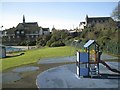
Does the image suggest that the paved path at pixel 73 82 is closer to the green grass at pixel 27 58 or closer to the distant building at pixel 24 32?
the green grass at pixel 27 58

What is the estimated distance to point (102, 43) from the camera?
3269cm

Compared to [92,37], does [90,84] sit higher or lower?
lower

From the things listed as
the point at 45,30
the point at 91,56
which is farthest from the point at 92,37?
the point at 45,30

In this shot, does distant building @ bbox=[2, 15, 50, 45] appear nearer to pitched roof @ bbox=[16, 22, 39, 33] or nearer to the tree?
pitched roof @ bbox=[16, 22, 39, 33]

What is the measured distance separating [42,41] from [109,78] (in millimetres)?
48147

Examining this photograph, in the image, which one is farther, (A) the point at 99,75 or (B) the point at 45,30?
(B) the point at 45,30

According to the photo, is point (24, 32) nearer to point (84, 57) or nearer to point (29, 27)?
point (29, 27)

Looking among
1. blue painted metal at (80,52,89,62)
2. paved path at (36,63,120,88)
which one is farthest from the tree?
paved path at (36,63,120,88)

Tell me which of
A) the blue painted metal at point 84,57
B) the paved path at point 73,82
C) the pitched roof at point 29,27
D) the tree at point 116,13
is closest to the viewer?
the paved path at point 73,82

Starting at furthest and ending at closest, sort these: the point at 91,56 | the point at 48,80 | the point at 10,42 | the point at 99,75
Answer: the point at 10,42, the point at 91,56, the point at 99,75, the point at 48,80

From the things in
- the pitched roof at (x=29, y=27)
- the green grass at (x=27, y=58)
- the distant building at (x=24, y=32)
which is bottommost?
the green grass at (x=27, y=58)

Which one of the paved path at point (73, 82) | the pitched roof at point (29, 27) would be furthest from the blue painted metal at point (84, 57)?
the pitched roof at point (29, 27)

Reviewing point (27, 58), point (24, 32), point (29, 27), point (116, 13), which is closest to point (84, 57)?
point (27, 58)

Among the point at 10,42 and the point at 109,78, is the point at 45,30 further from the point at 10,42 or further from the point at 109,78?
the point at 109,78
